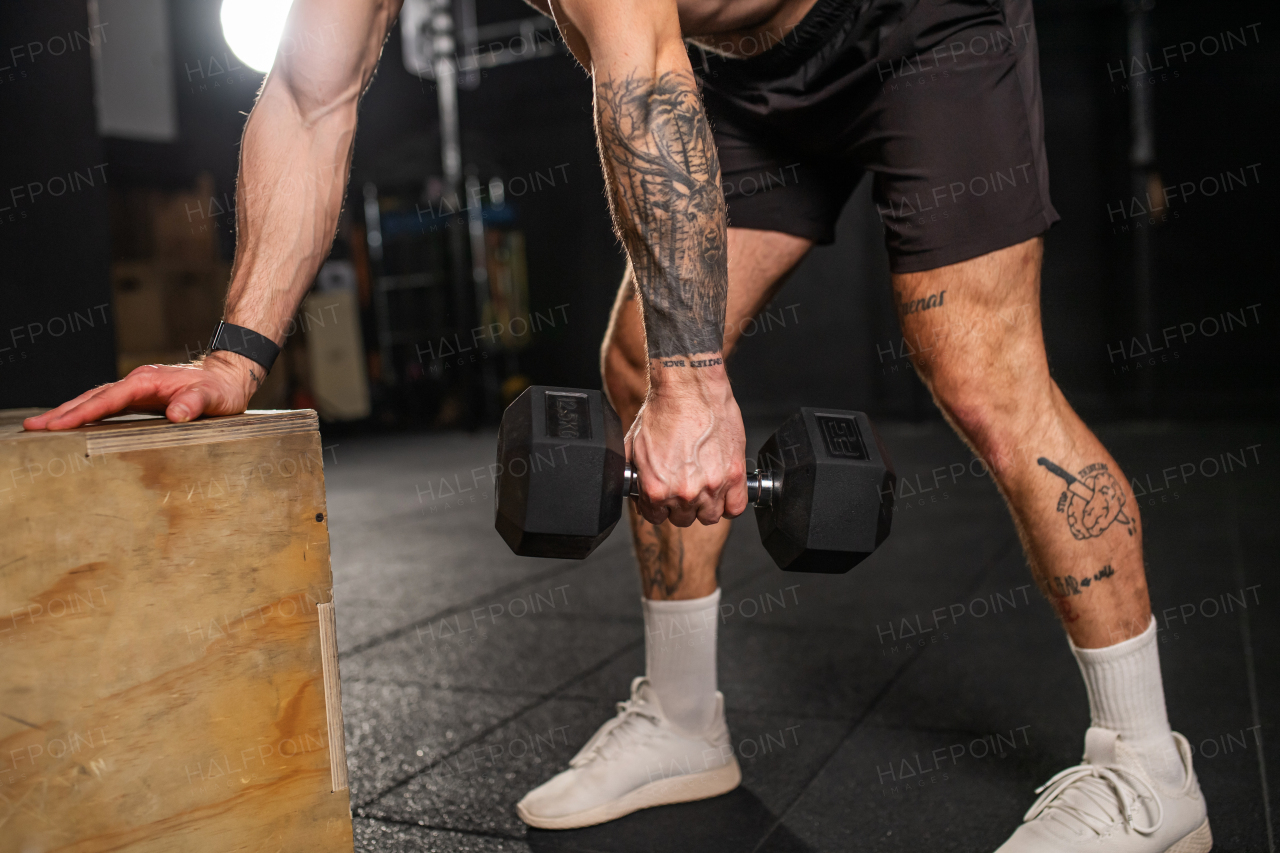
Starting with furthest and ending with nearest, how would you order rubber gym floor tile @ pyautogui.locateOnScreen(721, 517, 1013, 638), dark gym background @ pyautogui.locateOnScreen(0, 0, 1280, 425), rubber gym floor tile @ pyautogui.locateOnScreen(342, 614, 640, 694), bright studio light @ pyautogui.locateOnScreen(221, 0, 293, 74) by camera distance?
1. dark gym background @ pyautogui.locateOnScreen(0, 0, 1280, 425)
2. bright studio light @ pyautogui.locateOnScreen(221, 0, 293, 74)
3. rubber gym floor tile @ pyautogui.locateOnScreen(721, 517, 1013, 638)
4. rubber gym floor tile @ pyautogui.locateOnScreen(342, 614, 640, 694)

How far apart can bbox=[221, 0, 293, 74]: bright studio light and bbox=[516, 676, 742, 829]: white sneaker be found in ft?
13.6

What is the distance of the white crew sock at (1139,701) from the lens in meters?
1.03

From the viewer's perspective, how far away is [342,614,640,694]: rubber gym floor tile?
170cm

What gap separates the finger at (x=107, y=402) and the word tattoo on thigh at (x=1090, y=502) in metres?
0.88

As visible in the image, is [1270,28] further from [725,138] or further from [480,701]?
→ [480,701]

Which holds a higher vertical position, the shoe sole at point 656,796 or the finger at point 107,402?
the finger at point 107,402

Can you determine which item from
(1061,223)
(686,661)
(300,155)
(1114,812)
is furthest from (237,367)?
(1061,223)

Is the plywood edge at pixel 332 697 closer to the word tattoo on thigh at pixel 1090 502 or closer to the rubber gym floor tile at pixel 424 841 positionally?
the rubber gym floor tile at pixel 424 841

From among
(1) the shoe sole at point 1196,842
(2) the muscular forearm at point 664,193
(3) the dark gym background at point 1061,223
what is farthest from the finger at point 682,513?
(3) the dark gym background at point 1061,223

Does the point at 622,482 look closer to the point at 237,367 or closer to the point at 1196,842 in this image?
the point at 237,367

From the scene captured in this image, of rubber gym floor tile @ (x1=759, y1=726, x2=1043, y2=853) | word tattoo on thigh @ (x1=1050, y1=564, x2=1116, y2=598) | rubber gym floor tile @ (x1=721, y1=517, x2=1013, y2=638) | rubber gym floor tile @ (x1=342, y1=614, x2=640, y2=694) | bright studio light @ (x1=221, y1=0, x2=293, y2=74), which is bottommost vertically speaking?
rubber gym floor tile @ (x1=721, y1=517, x2=1013, y2=638)

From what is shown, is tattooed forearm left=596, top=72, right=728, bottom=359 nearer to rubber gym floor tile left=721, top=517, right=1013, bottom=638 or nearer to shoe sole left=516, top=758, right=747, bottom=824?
shoe sole left=516, top=758, right=747, bottom=824

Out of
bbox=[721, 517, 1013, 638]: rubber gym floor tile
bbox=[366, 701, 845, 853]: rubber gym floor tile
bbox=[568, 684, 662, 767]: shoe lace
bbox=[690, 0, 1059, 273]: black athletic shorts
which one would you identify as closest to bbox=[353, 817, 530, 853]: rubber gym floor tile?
bbox=[366, 701, 845, 853]: rubber gym floor tile

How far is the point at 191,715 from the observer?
2.62 ft
